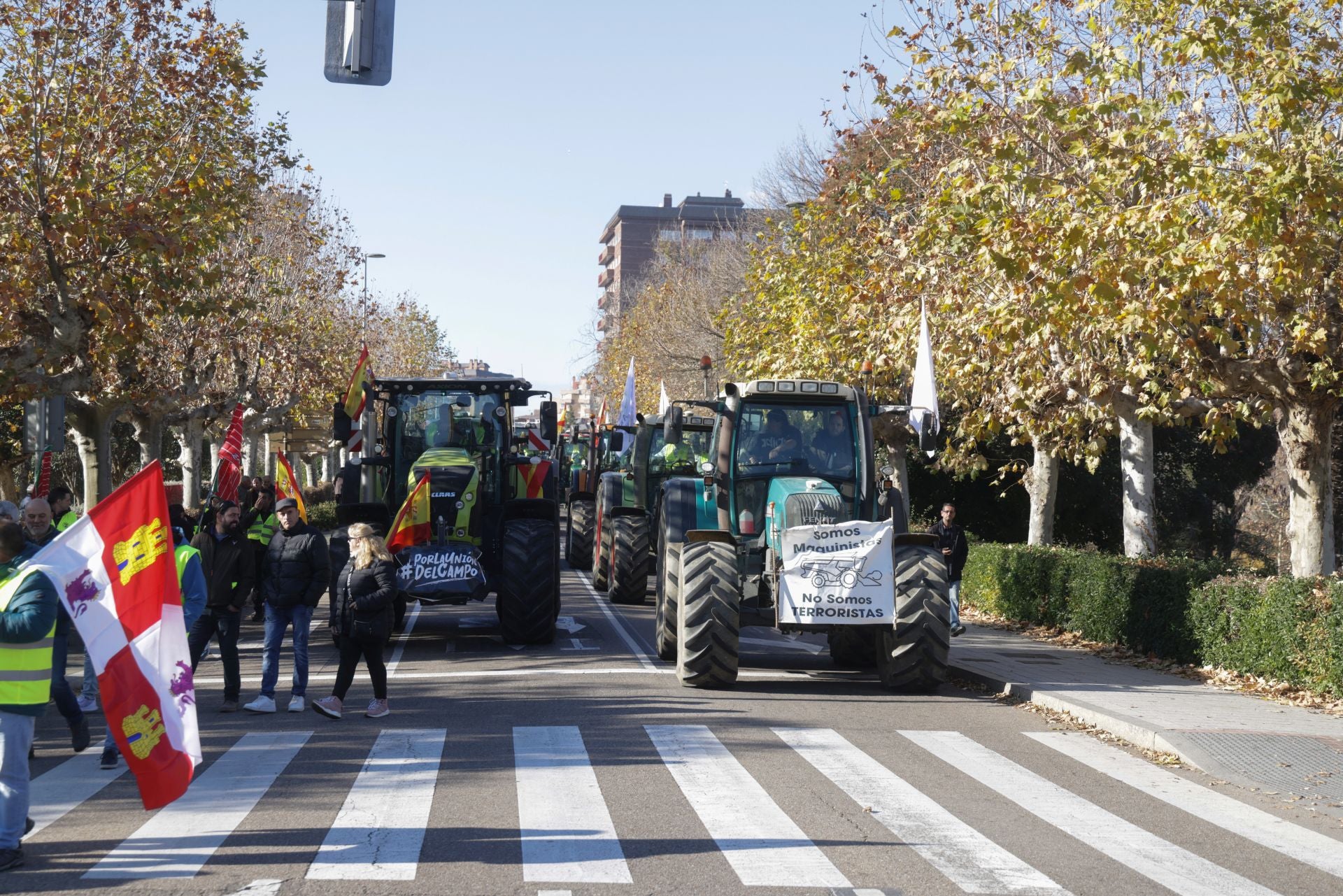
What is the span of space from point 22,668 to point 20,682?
7 cm

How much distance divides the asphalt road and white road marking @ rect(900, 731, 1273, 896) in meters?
0.02

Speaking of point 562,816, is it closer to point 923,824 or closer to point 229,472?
point 923,824

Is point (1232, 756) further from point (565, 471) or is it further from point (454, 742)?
point (565, 471)

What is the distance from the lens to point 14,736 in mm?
6738

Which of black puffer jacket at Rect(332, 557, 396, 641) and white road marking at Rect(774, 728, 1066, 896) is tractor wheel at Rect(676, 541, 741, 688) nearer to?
white road marking at Rect(774, 728, 1066, 896)

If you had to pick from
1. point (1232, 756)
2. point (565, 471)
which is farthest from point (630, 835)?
point (565, 471)

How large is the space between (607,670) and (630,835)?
21.5ft

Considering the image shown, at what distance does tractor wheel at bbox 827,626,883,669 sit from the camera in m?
14.9

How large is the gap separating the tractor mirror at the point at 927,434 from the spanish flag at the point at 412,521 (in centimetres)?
Answer: 544

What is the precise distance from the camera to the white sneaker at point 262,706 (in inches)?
451

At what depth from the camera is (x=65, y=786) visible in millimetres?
8680

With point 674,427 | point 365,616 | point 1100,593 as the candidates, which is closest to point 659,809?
point 365,616

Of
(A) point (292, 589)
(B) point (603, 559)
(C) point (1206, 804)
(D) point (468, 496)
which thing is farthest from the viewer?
(B) point (603, 559)

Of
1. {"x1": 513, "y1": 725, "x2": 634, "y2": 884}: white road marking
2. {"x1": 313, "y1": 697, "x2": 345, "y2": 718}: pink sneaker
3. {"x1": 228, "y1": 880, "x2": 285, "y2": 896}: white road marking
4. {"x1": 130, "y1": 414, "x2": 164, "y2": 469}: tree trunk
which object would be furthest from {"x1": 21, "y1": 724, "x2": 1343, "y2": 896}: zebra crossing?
{"x1": 130, "y1": 414, "x2": 164, "y2": 469}: tree trunk
